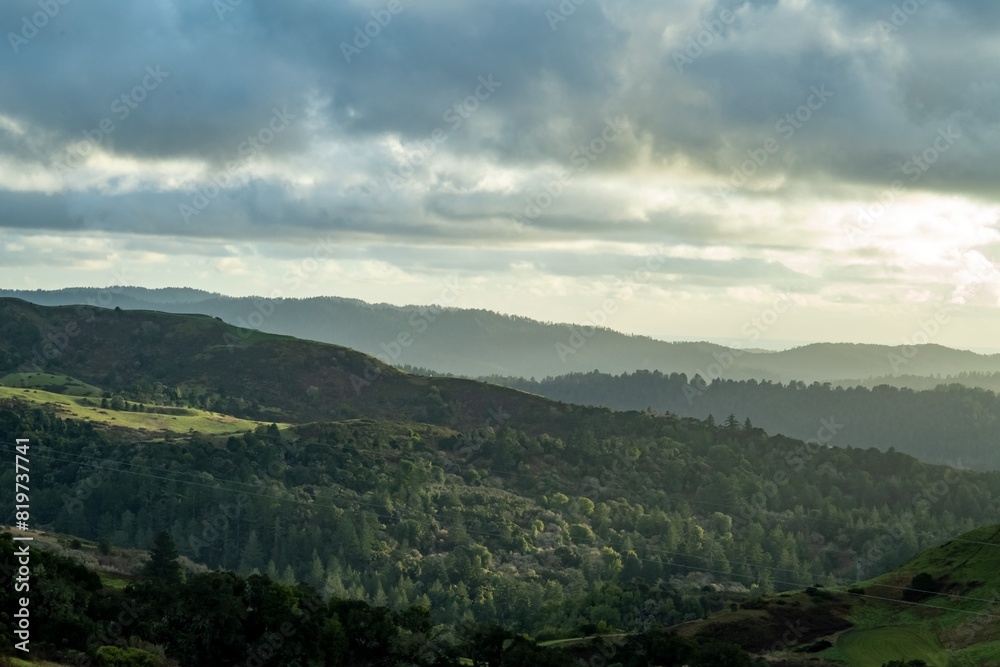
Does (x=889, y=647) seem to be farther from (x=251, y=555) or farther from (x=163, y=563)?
(x=251, y=555)

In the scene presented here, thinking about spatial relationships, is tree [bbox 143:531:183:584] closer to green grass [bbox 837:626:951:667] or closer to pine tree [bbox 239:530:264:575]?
green grass [bbox 837:626:951:667]

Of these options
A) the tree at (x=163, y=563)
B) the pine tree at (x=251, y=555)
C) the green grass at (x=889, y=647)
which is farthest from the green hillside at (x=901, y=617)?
the pine tree at (x=251, y=555)

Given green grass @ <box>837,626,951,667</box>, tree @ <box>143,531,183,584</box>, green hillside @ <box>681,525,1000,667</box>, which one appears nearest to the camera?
green grass @ <box>837,626,951,667</box>

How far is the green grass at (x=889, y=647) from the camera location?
94.7 meters

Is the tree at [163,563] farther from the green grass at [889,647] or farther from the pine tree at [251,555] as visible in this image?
the pine tree at [251,555]

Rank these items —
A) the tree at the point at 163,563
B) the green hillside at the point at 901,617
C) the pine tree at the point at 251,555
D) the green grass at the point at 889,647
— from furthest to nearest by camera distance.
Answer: the pine tree at the point at 251,555, the tree at the point at 163,563, the green hillside at the point at 901,617, the green grass at the point at 889,647

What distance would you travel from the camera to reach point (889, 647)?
98.2 m

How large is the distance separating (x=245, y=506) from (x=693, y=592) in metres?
87.7

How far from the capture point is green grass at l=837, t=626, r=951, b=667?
94688 mm

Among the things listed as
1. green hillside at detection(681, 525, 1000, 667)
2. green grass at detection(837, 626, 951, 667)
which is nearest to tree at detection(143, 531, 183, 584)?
green hillside at detection(681, 525, 1000, 667)

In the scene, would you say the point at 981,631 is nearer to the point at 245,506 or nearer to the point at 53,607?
the point at 53,607

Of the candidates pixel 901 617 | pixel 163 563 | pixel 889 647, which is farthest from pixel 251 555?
pixel 889 647

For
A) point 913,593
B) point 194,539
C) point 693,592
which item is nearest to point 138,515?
point 194,539

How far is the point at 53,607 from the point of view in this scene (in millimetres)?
73312
